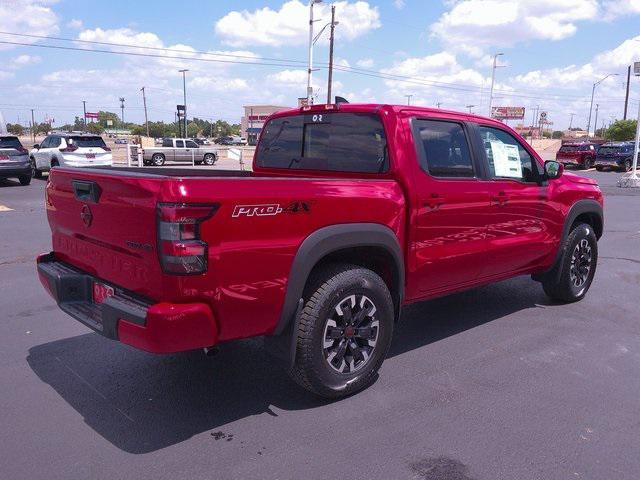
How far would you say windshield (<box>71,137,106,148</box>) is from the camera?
19547 mm

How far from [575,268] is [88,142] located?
59.5ft

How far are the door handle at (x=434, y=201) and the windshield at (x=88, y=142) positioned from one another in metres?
18.3

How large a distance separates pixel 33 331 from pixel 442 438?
3.54 metres

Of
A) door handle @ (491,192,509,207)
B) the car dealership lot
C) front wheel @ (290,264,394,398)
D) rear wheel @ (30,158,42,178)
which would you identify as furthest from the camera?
rear wheel @ (30,158,42,178)

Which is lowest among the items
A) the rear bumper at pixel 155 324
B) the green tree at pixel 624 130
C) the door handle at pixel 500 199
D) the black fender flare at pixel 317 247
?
the rear bumper at pixel 155 324

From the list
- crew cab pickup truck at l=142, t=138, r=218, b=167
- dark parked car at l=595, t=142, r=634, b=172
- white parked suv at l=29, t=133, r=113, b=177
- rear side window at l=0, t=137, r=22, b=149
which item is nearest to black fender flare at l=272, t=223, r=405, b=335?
white parked suv at l=29, t=133, r=113, b=177

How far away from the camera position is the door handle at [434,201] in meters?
3.92

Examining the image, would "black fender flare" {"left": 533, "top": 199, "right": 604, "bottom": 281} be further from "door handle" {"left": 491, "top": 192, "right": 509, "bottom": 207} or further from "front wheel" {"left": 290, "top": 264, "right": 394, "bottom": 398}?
"front wheel" {"left": 290, "top": 264, "right": 394, "bottom": 398}

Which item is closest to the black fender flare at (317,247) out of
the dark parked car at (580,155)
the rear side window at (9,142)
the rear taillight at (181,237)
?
the rear taillight at (181,237)

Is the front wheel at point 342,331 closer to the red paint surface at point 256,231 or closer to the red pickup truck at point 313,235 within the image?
the red pickup truck at point 313,235

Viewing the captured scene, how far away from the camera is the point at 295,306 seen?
3197 mm

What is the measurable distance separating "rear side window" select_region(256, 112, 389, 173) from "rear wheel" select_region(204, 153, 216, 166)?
29064 millimetres

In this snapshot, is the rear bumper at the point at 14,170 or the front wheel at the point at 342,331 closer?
the front wheel at the point at 342,331

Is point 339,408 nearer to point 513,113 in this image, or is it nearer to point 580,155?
point 580,155
